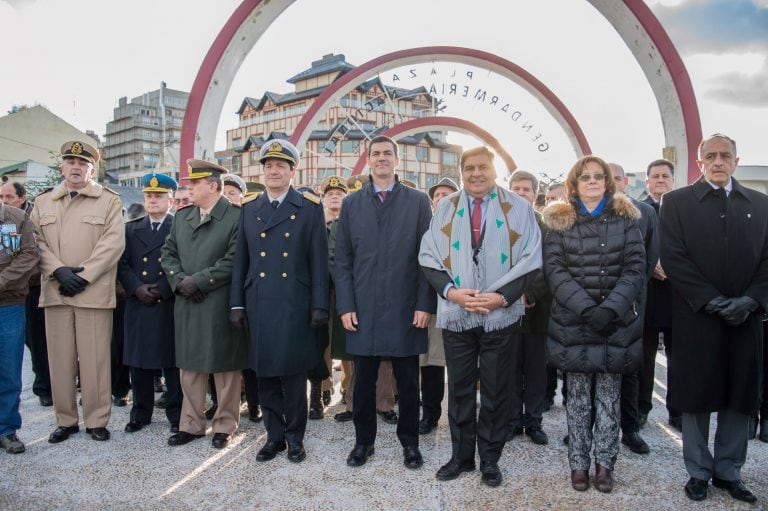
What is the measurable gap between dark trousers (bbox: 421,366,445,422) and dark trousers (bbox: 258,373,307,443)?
1.08 meters

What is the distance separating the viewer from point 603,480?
3.21m

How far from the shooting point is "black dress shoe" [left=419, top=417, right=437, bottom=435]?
4.26m

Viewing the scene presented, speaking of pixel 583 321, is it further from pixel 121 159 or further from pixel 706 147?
pixel 121 159

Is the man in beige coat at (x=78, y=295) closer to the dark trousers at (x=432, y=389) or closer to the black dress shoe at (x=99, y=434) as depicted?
the black dress shoe at (x=99, y=434)

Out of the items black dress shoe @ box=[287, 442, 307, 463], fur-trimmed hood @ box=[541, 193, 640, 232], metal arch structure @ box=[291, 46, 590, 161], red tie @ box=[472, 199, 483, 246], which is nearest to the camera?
fur-trimmed hood @ box=[541, 193, 640, 232]

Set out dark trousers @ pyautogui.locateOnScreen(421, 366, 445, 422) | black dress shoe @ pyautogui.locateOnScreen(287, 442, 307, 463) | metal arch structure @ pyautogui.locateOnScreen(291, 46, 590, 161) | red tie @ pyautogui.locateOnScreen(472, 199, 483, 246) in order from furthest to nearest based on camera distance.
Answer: metal arch structure @ pyautogui.locateOnScreen(291, 46, 590, 161), dark trousers @ pyautogui.locateOnScreen(421, 366, 445, 422), black dress shoe @ pyautogui.locateOnScreen(287, 442, 307, 463), red tie @ pyautogui.locateOnScreen(472, 199, 483, 246)

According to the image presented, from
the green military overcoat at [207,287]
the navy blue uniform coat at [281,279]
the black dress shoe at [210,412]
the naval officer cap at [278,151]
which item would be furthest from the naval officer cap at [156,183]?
the black dress shoe at [210,412]

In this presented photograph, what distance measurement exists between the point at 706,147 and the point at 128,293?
4.33m

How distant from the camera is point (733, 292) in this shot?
319cm

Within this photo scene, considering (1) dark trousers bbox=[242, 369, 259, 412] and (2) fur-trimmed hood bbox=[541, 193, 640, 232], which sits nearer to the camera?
(2) fur-trimmed hood bbox=[541, 193, 640, 232]

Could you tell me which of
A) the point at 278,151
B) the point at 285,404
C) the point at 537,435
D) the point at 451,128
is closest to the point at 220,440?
the point at 285,404

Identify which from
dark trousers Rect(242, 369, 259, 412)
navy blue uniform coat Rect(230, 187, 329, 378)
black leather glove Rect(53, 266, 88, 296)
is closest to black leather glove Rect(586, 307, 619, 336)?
navy blue uniform coat Rect(230, 187, 329, 378)

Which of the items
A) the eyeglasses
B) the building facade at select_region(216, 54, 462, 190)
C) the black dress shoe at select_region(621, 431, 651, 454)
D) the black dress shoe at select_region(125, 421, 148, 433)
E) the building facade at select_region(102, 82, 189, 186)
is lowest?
the black dress shoe at select_region(125, 421, 148, 433)

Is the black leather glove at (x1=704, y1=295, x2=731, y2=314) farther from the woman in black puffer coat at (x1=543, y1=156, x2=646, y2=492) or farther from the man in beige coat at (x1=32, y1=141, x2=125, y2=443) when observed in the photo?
the man in beige coat at (x1=32, y1=141, x2=125, y2=443)
